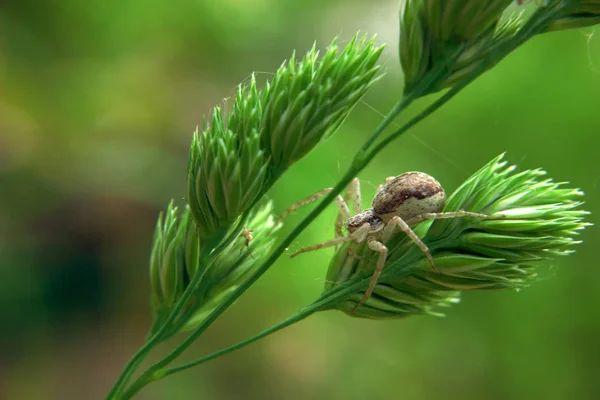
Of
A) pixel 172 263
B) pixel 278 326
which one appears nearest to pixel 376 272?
pixel 278 326

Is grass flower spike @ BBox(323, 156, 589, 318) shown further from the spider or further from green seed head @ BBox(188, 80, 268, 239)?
green seed head @ BBox(188, 80, 268, 239)

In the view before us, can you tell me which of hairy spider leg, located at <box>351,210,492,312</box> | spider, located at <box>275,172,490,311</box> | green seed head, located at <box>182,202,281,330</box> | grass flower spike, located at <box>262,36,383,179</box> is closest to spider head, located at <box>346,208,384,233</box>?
spider, located at <box>275,172,490,311</box>

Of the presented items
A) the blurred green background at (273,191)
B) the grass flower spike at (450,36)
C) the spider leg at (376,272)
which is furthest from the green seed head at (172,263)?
the blurred green background at (273,191)

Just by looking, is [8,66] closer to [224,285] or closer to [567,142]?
[224,285]

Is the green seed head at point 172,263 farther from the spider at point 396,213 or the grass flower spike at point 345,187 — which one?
the spider at point 396,213

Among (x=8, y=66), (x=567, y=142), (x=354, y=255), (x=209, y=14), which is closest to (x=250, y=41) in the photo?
(x=209, y=14)

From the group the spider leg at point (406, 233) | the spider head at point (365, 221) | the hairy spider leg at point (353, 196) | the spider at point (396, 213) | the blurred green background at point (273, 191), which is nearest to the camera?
the spider leg at point (406, 233)
